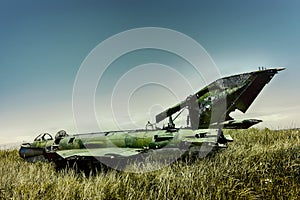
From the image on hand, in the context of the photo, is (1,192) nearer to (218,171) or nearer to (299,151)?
(218,171)

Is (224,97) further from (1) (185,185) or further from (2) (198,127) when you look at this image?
(1) (185,185)

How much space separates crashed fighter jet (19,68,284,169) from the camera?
10109 millimetres

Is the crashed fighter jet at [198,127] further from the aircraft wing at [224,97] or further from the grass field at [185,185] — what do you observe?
the grass field at [185,185]

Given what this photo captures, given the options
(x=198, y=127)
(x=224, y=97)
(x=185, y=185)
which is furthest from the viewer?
(x=198, y=127)

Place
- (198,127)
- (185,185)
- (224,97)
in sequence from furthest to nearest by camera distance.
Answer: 1. (198,127)
2. (224,97)
3. (185,185)

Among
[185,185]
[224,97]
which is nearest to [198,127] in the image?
[224,97]

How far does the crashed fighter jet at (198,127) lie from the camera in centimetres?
1011

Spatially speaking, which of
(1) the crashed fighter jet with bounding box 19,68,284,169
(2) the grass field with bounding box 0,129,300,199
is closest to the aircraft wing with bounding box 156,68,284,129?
(1) the crashed fighter jet with bounding box 19,68,284,169

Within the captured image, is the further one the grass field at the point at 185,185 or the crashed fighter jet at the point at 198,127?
the crashed fighter jet at the point at 198,127

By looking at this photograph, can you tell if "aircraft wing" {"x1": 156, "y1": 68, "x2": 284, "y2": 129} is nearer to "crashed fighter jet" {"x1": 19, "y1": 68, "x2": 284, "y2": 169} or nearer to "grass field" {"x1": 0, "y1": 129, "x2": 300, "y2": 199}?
"crashed fighter jet" {"x1": 19, "y1": 68, "x2": 284, "y2": 169}

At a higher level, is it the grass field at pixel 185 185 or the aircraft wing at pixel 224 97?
the aircraft wing at pixel 224 97

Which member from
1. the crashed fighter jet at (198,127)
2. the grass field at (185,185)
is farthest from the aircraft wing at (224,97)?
the grass field at (185,185)

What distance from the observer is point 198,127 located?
440 inches

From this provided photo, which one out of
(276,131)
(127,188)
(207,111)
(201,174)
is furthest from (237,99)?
(276,131)
